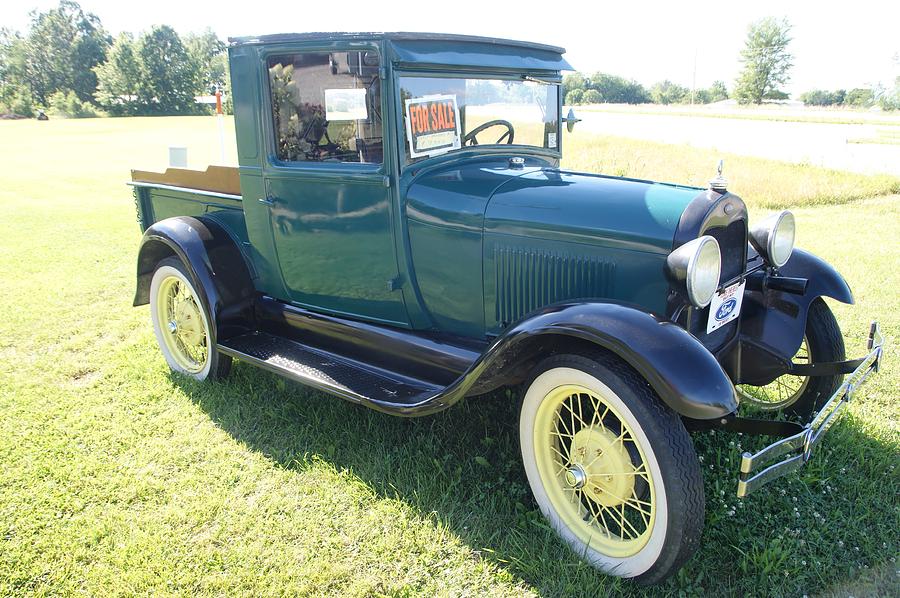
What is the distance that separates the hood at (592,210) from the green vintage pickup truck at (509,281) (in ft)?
0.04

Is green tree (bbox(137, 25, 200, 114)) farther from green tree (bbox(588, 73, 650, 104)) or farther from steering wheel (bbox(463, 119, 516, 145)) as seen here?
steering wheel (bbox(463, 119, 516, 145))

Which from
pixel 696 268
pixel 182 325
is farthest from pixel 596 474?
pixel 182 325

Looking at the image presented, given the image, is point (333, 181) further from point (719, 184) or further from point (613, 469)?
point (613, 469)

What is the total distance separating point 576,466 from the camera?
8.54ft

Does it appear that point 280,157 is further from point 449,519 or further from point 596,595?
point 596,595

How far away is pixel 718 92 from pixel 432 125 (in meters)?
71.3

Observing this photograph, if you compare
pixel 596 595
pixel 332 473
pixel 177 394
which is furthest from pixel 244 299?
pixel 596 595

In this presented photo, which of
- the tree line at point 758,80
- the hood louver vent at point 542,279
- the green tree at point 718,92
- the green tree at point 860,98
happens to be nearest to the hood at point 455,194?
the hood louver vent at point 542,279

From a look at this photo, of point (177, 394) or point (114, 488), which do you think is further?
point (177, 394)

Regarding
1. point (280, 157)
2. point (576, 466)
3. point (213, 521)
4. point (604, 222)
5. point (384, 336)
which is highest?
point (280, 157)

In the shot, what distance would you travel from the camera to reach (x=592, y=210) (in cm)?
282

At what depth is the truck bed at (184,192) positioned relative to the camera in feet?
13.4

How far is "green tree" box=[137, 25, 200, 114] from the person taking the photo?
49.8 metres

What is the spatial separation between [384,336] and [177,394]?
165 cm
